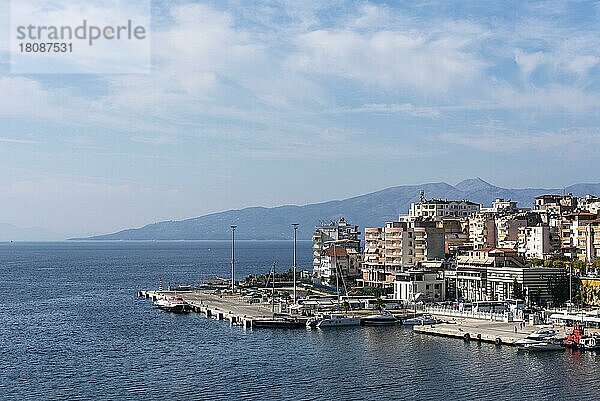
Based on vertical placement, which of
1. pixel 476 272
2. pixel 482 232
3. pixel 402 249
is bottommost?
pixel 476 272

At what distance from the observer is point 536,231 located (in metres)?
84.5

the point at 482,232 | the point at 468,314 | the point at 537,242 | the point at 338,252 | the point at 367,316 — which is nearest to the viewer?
the point at 468,314

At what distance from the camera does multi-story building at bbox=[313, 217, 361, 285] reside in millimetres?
91938

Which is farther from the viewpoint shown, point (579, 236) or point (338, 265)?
point (338, 265)

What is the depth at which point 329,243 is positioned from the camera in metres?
99.0

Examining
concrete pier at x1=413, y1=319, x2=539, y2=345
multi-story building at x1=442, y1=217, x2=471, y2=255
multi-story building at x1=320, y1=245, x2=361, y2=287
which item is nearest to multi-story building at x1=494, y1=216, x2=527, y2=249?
multi-story building at x1=442, y1=217, x2=471, y2=255

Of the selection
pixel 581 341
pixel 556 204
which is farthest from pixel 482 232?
pixel 581 341

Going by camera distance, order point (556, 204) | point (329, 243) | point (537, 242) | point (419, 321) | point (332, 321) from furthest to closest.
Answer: point (556, 204)
point (329, 243)
point (537, 242)
point (419, 321)
point (332, 321)

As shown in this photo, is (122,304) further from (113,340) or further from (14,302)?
(113,340)

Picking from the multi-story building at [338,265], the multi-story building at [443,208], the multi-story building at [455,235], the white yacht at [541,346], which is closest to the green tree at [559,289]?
the white yacht at [541,346]

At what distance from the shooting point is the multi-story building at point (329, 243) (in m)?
91.9

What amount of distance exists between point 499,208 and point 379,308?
167ft

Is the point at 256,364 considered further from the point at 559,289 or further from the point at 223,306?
the point at 559,289

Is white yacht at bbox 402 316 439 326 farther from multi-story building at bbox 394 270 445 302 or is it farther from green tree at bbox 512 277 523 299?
multi-story building at bbox 394 270 445 302
